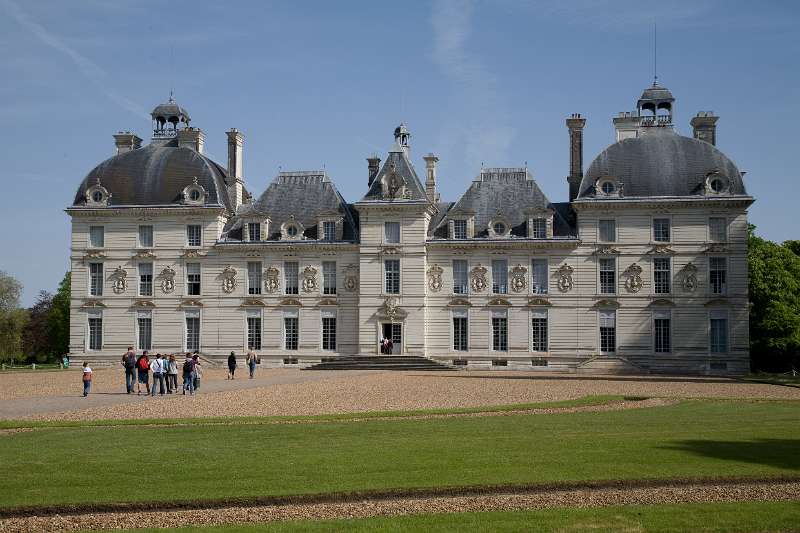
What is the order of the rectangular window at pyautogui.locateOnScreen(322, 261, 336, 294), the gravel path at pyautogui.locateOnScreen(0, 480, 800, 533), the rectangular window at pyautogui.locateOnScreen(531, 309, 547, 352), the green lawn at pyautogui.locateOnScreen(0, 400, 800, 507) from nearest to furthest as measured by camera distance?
the gravel path at pyautogui.locateOnScreen(0, 480, 800, 533) < the green lawn at pyautogui.locateOnScreen(0, 400, 800, 507) < the rectangular window at pyautogui.locateOnScreen(531, 309, 547, 352) < the rectangular window at pyautogui.locateOnScreen(322, 261, 336, 294)

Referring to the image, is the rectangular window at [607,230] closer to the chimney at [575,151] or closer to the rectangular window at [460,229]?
the chimney at [575,151]

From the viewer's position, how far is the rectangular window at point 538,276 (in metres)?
47.6

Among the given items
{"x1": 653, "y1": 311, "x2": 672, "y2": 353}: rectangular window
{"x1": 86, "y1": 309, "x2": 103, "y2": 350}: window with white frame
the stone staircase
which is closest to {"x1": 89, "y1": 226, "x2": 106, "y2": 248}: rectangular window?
{"x1": 86, "y1": 309, "x2": 103, "y2": 350}: window with white frame

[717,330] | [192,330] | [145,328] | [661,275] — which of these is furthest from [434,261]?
[145,328]

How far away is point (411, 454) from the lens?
1455 centimetres

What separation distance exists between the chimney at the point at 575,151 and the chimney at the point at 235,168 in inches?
727

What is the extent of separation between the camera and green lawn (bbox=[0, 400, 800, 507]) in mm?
12305

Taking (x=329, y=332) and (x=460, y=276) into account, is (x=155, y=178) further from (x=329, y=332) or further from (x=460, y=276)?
(x=460, y=276)

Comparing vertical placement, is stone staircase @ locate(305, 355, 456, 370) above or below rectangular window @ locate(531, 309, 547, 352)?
below

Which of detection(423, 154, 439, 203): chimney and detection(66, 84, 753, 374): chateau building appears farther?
detection(423, 154, 439, 203): chimney

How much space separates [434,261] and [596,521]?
38.1m

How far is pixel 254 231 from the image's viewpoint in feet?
164

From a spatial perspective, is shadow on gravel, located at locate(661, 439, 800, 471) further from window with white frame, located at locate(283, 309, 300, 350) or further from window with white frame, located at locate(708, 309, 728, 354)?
window with white frame, located at locate(283, 309, 300, 350)

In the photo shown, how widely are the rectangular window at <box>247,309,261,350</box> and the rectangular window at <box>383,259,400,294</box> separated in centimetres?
718
